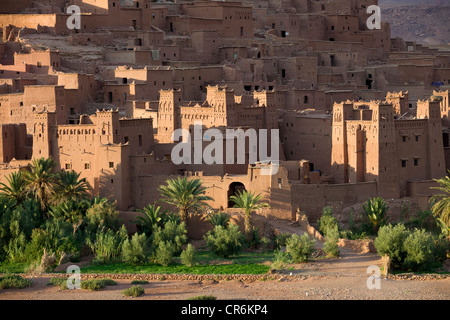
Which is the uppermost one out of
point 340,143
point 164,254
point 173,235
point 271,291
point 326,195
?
point 340,143

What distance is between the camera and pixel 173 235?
37.4m

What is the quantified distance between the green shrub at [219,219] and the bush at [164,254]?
85.3 inches

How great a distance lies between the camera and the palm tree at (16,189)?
39.1m

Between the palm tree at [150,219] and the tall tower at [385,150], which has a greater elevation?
the tall tower at [385,150]

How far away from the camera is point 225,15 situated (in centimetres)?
5409

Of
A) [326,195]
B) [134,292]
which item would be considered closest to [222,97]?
[326,195]

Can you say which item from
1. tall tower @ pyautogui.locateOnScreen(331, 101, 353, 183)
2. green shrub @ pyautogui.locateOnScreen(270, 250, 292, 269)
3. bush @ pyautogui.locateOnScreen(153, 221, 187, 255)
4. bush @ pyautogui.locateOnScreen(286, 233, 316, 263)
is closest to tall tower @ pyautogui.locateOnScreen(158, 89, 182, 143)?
bush @ pyautogui.locateOnScreen(153, 221, 187, 255)

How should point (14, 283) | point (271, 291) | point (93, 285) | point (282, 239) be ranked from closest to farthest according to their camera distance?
point (271, 291), point (93, 285), point (14, 283), point (282, 239)

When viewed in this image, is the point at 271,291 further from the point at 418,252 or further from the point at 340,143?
the point at 340,143

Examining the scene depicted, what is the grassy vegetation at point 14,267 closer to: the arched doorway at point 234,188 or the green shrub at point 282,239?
the arched doorway at point 234,188

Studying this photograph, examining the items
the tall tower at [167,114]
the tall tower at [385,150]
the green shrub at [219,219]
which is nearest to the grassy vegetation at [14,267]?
the green shrub at [219,219]

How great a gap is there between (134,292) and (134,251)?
12.4 ft

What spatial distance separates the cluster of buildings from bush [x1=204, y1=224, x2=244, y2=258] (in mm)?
2181
